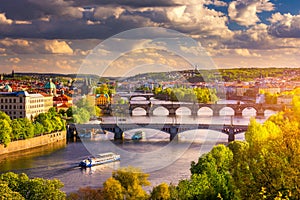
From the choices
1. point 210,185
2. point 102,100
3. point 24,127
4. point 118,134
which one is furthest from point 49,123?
point 102,100

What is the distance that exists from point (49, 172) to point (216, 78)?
40161 millimetres

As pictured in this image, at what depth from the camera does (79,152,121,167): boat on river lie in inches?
565

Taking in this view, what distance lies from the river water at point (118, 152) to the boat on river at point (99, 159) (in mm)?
185

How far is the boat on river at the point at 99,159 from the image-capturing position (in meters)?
14.4

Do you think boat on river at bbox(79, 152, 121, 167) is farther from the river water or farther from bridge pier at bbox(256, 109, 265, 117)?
bridge pier at bbox(256, 109, 265, 117)

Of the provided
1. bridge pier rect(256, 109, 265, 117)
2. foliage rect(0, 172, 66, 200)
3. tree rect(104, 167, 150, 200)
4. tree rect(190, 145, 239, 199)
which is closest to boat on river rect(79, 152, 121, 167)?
tree rect(190, 145, 239, 199)

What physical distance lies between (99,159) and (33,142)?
167 inches

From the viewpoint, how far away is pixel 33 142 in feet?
60.1

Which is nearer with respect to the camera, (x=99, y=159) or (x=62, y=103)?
(x=99, y=159)

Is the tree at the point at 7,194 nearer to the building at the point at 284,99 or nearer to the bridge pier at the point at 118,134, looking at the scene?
the bridge pier at the point at 118,134

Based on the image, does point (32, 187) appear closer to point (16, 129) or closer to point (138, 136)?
point (16, 129)

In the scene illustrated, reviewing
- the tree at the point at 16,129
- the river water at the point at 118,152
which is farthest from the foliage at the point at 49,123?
the tree at the point at 16,129

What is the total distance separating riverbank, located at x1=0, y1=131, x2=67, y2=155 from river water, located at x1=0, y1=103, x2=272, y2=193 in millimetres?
421

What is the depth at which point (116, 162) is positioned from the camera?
14.9 m
